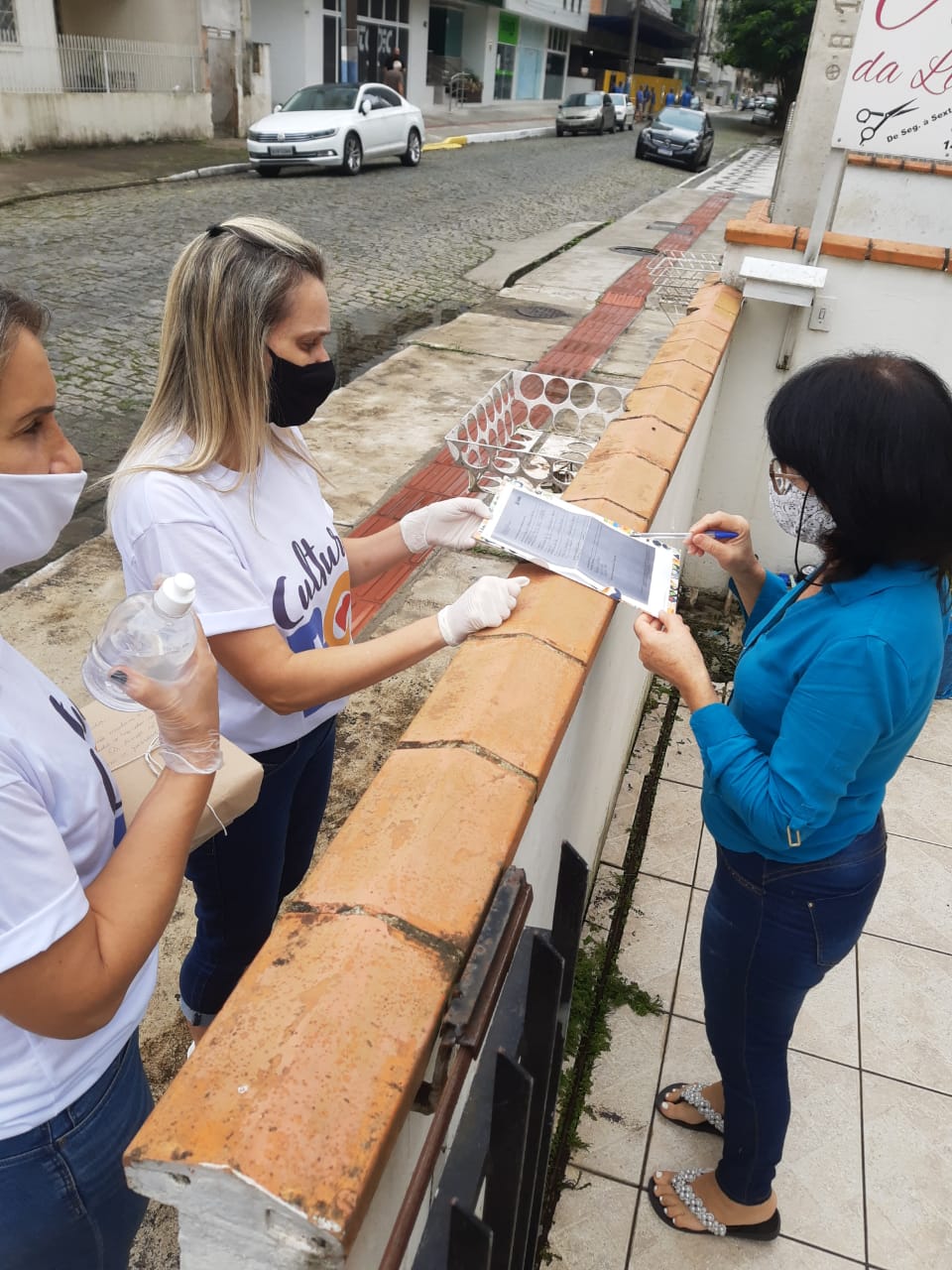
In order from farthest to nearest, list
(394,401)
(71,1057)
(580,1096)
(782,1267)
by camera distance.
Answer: (394,401)
(580,1096)
(782,1267)
(71,1057)

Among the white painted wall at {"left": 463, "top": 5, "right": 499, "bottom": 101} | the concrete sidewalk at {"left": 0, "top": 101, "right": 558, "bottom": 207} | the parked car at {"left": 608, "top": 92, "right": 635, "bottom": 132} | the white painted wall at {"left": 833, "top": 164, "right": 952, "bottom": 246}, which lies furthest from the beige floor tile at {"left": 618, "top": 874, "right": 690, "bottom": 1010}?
the white painted wall at {"left": 463, "top": 5, "right": 499, "bottom": 101}

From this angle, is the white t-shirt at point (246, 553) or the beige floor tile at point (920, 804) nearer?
the white t-shirt at point (246, 553)

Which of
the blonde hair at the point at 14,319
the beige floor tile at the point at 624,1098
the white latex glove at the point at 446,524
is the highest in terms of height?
the blonde hair at the point at 14,319

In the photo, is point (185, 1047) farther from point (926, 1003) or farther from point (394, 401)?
point (394, 401)

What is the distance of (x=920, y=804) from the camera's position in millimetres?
3615

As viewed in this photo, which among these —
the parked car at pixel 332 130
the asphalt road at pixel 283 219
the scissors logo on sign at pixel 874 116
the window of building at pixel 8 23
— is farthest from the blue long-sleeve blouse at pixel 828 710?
the window of building at pixel 8 23

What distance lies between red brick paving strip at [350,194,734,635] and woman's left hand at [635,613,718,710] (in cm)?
204

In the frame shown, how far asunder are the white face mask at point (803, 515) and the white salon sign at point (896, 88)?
2.96 meters

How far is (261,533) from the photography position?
6.31 ft

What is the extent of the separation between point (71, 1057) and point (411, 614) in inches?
135

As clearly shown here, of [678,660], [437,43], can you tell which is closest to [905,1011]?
[678,660]

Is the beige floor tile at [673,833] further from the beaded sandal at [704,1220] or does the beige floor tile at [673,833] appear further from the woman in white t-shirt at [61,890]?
the woman in white t-shirt at [61,890]

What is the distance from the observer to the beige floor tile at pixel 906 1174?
2197mm

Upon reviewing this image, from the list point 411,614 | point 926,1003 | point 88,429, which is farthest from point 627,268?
point 926,1003
